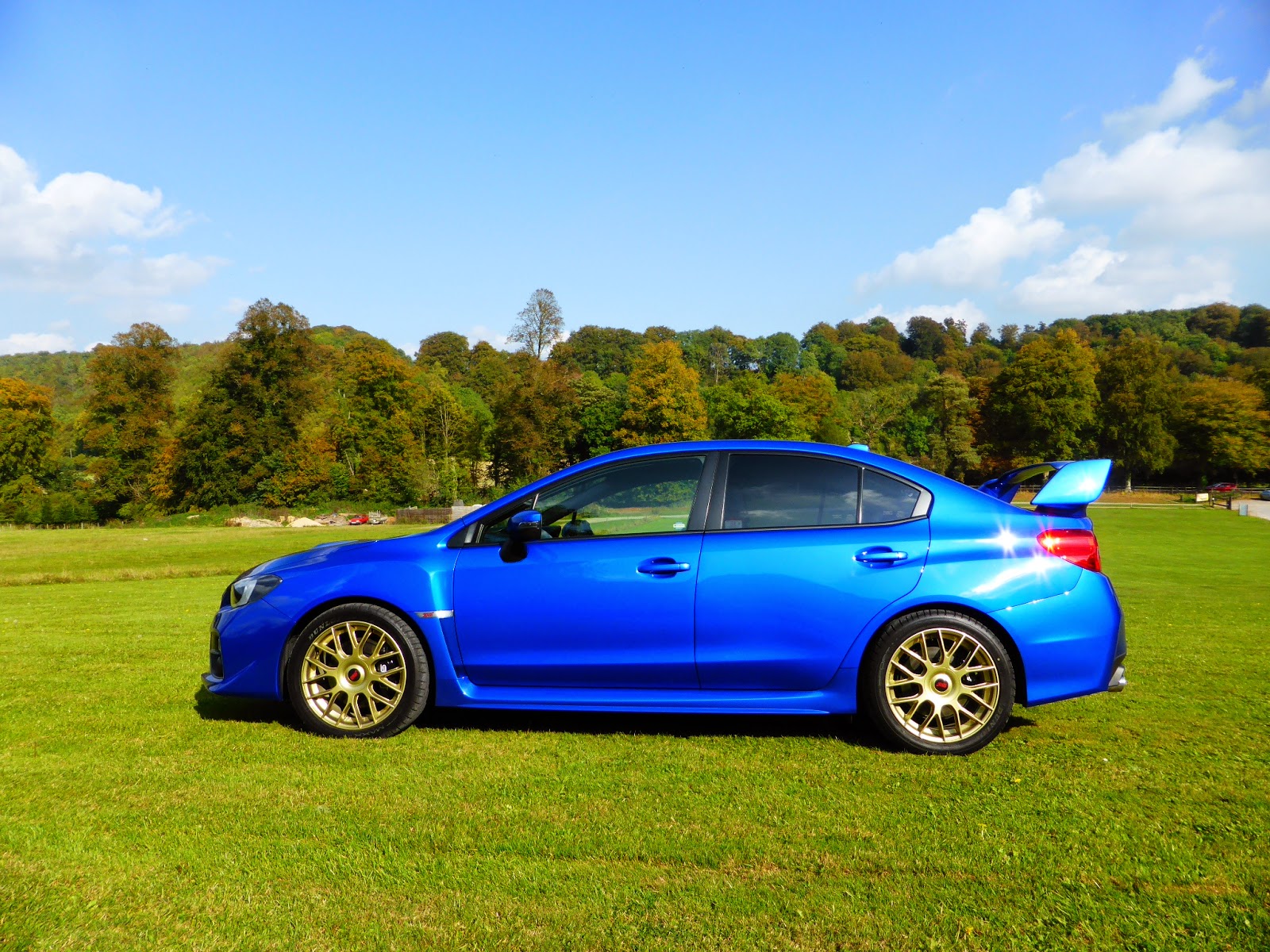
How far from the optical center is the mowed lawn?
2951 millimetres

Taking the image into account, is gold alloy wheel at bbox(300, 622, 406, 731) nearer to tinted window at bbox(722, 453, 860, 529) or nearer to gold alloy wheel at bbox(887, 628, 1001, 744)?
tinted window at bbox(722, 453, 860, 529)

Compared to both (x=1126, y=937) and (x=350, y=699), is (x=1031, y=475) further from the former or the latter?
(x=350, y=699)

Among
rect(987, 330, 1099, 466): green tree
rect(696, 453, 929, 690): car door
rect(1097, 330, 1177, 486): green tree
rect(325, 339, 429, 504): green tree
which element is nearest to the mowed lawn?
rect(696, 453, 929, 690): car door

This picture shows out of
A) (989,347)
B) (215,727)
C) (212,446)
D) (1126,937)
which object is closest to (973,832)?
(1126,937)

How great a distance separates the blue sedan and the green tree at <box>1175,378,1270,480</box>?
308 feet

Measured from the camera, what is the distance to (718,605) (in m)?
5.02

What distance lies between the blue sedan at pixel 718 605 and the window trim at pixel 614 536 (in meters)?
0.01

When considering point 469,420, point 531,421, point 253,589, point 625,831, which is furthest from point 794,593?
point 469,420

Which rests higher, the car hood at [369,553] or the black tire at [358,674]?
the car hood at [369,553]

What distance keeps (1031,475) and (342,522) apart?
7037 centimetres

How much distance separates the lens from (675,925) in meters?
2.93

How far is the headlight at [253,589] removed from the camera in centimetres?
554

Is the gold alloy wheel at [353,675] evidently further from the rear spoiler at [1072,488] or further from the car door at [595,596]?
the rear spoiler at [1072,488]

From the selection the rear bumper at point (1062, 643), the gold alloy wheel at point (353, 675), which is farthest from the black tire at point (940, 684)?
the gold alloy wheel at point (353, 675)
